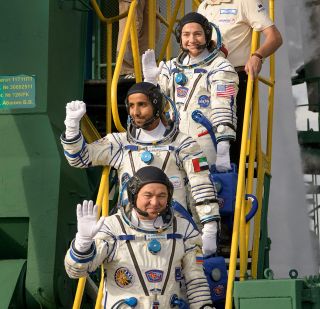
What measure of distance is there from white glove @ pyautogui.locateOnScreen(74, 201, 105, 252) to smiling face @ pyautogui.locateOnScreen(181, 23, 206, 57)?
2.23 m

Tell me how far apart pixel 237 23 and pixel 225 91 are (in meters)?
0.96

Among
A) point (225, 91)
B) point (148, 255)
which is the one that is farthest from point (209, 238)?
point (225, 91)

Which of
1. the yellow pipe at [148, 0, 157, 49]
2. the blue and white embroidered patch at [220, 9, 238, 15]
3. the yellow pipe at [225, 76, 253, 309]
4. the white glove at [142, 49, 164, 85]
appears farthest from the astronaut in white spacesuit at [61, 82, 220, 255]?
the yellow pipe at [148, 0, 157, 49]

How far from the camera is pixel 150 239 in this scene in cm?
609

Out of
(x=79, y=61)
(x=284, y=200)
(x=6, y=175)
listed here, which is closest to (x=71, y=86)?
(x=79, y=61)

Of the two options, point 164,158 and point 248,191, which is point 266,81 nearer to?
point 248,191

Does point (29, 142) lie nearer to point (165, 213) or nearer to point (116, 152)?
point (116, 152)

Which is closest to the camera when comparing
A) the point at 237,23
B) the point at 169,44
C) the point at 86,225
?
the point at 86,225

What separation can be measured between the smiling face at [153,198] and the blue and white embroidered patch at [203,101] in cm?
175

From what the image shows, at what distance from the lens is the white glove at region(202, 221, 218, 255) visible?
6.82 m

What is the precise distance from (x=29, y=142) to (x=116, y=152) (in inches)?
47.2

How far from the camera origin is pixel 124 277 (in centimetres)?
605

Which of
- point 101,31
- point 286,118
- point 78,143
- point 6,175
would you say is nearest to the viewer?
point 78,143

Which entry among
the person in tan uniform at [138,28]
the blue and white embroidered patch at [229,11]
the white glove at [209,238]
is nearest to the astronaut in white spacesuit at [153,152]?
the white glove at [209,238]
